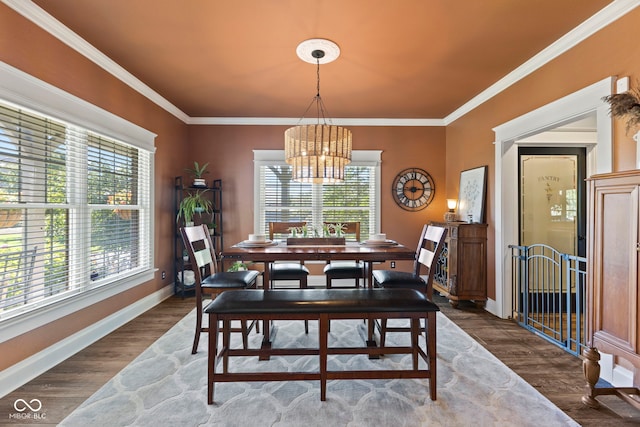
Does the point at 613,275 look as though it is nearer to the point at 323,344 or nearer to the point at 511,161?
the point at 323,344

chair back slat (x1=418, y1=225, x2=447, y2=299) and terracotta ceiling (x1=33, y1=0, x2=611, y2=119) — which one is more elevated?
terracotta ceiling (x1=33, y1=0, x2=611, y2=119)

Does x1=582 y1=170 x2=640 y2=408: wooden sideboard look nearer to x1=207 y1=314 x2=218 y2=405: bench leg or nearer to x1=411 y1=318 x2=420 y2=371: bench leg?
x1=411 y1=318 x2=420 y2=371: bench leg

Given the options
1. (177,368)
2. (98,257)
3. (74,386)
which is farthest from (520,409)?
(98,257)

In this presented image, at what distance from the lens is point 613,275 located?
5.75 ft

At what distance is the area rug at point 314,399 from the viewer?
68.0 inches

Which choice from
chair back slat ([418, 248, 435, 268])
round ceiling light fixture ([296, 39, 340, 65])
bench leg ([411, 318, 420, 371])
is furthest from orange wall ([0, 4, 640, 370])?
round ceiling light fixture ([296, 39, 340, 65])

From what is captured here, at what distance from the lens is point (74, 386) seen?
206 cm

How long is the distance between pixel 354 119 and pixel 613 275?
12.2 feet

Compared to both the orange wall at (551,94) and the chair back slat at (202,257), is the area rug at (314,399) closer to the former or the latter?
the chair back slat at (202,257)

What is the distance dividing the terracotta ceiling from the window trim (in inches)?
21.6

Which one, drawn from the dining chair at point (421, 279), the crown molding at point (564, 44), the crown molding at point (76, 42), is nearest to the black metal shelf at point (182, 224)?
the crown molding at point (76, 42)

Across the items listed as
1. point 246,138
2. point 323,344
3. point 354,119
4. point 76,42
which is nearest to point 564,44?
point 354,119

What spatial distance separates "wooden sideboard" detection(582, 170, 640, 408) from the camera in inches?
64.2

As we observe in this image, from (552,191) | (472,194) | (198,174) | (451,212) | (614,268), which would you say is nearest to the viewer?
(614,268)
